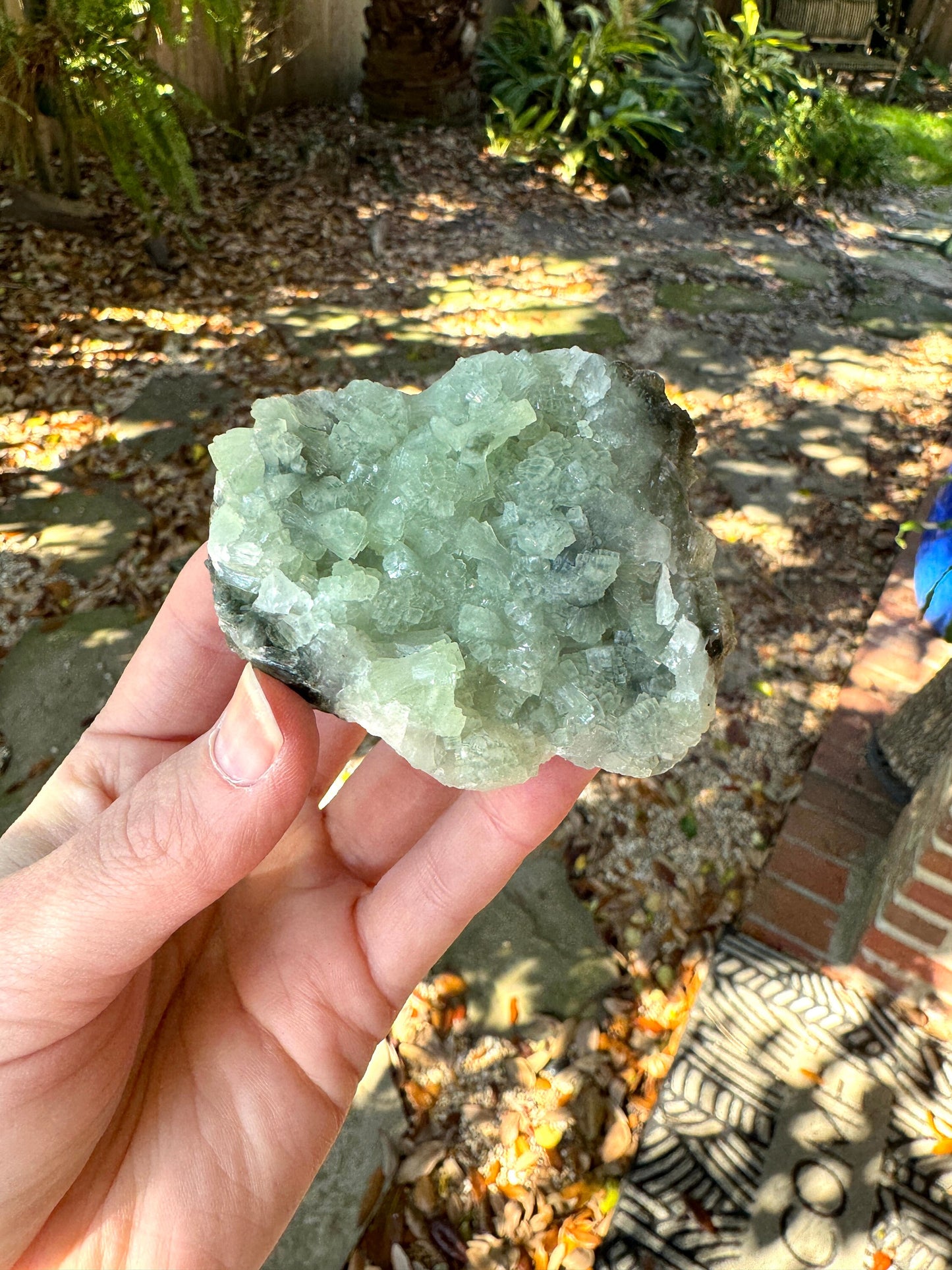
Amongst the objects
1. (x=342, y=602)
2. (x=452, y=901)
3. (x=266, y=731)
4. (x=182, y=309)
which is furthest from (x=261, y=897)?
(x=182, y=309)

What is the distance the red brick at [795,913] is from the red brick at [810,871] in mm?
37

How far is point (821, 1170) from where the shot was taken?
283cm

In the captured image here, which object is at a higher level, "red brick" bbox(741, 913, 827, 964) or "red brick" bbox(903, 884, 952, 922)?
"red brick" bbox(903, 884, 952, 922)

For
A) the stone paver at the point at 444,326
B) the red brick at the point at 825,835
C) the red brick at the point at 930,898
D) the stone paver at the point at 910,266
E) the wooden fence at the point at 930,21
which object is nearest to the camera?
the red brick at the point at 930,898

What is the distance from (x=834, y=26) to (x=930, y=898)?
12.3 meters

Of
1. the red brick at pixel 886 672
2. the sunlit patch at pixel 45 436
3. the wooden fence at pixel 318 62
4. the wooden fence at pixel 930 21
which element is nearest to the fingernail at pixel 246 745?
the red brick at pixel 886 672

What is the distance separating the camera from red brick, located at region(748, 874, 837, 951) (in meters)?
3.32

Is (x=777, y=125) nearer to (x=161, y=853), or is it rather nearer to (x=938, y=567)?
(x=938, y=567)

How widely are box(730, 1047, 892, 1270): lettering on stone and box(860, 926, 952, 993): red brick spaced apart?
353 mm

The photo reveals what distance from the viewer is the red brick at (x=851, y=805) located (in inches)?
141

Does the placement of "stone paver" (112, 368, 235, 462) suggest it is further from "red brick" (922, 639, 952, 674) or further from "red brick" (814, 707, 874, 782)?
"red brick" (922, 639, 952, 674)

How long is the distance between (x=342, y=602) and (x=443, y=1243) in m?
2.16

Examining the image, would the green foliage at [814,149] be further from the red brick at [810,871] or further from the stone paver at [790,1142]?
the stone paver at [790,1142]

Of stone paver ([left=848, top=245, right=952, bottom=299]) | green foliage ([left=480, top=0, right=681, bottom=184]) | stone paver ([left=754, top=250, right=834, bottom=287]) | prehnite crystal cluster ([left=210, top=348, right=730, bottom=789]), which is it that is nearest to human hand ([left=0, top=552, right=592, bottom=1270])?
prehnite crystal cluster ([left=210, top=348, right=730, bottom=789])
